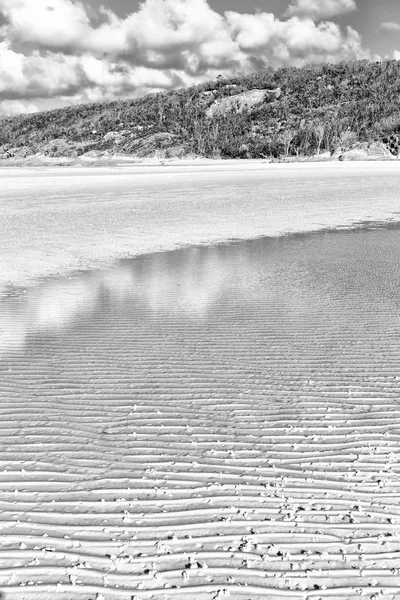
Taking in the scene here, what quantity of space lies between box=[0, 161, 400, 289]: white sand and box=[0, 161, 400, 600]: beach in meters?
1.50

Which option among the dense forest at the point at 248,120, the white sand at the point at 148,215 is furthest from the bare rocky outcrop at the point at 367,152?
the white sand at the point at 148,215

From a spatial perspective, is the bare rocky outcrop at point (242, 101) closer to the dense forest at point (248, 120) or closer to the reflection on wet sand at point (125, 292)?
the dense forest at point (248, 120)

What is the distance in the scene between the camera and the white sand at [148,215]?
48.0 feet

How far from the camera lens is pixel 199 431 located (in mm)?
5195

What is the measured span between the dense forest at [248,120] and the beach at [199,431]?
252ft

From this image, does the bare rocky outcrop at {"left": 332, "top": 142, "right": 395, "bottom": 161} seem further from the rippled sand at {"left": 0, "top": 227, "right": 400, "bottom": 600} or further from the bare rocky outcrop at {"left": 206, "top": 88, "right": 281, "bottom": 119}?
the rippled sand at {"left": 0, "top": 227, "right": 400, "bottom": 600}

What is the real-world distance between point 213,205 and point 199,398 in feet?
62.4

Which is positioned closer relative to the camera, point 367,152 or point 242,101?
point 367,152

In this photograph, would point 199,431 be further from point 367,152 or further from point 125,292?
point 367,152

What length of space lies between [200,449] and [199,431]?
0.33 m

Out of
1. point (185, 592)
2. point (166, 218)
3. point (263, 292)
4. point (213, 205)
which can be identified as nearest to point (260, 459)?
point (185, 592)

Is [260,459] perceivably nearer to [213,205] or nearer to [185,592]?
[185,592]

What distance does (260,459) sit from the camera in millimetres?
4699

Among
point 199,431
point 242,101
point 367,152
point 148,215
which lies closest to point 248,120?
point 242,101
